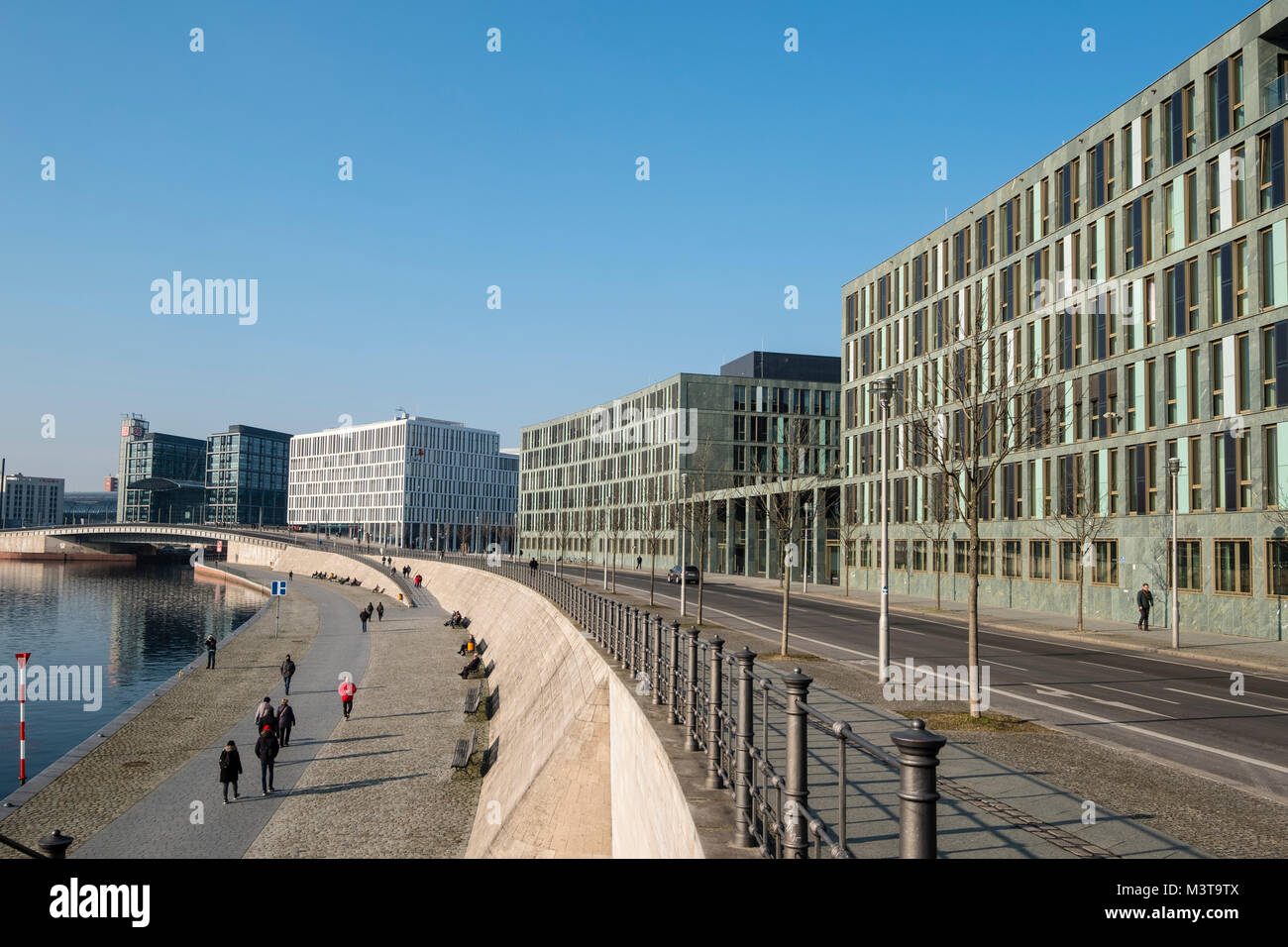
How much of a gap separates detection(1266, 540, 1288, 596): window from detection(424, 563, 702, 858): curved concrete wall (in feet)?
75.4

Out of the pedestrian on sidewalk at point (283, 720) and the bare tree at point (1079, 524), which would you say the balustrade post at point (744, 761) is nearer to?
the pedestrian on sidewalk at point (283, 720)

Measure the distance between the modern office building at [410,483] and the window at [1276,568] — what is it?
12999 centimetres

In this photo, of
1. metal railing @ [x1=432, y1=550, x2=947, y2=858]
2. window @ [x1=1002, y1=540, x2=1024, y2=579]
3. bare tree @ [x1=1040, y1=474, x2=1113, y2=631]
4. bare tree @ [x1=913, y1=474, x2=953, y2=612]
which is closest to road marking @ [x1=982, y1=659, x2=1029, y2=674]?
metal railing @ [x1=432, y1=550, x2=947, y2=858]

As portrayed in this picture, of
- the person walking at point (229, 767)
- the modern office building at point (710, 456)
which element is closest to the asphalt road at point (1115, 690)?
the person walking at point (229, 767)

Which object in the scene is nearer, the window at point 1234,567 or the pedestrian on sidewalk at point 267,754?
the pedestrian on sidewalk at point 267,754

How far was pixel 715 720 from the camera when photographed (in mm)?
8141

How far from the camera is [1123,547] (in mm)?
35281

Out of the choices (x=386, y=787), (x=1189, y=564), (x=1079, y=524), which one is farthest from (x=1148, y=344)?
(x=386, y=787)

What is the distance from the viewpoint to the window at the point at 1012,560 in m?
42.3

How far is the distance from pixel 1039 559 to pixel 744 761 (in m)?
38.6

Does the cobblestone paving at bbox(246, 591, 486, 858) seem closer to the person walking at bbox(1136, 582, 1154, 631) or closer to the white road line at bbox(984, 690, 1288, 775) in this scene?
the white road line at bbox(984, 690, 1288, 775)

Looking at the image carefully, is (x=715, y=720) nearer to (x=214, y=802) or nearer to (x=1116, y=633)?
(x=214, y=802)

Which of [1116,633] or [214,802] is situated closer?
[214,802]
